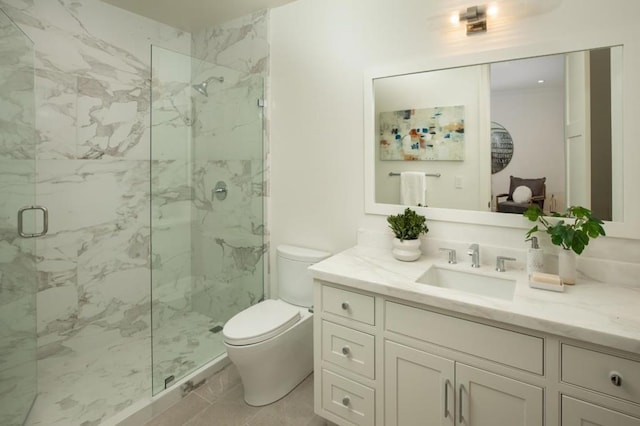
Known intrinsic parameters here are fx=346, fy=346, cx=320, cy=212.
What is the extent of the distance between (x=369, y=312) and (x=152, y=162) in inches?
58.0

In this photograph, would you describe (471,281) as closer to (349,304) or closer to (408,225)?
(408,225)

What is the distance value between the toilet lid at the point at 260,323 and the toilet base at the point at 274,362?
3cm

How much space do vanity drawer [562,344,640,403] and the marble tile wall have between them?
205 cm

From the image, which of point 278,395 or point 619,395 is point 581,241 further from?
point 278,395

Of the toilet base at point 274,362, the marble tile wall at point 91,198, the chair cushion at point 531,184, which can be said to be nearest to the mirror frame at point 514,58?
the chair cushion at point 531,184

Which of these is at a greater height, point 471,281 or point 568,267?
point 568,267

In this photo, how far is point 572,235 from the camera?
1.41 meters

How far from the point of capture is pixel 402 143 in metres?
2.01

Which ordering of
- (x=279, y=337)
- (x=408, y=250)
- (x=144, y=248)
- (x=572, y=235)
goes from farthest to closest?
1. (x=144, y=248)
2. (x=279, y=337)
3. (x=408, y=250)
4. (x=572, y=235)

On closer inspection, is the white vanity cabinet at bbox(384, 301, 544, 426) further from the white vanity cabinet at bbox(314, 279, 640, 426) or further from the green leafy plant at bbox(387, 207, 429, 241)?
the green leafy plant at bbox(387, 207, 429, 241)

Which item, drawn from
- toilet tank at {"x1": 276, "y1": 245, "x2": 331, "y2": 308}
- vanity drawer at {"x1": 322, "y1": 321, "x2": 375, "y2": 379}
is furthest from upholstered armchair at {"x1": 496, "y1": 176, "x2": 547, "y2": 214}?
toilet tank at {"x1": 276, "y1": 245, "x2": 331, "y2": 308}

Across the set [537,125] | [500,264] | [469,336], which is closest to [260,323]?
[469,336]

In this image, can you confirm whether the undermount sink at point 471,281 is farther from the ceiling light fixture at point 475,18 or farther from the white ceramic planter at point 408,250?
the ceiling light fixture at point 475,18

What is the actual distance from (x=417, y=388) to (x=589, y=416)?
56 centimetres
